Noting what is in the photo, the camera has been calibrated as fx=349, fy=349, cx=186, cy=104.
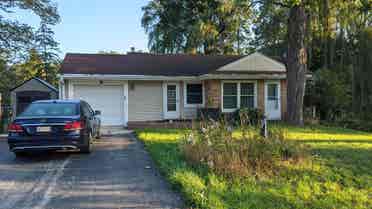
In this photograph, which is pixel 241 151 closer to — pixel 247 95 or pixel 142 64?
pixel 247 95

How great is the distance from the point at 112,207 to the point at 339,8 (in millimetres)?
15283

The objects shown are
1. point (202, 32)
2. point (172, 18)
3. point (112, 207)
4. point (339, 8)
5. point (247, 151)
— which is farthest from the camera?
point (172, 18)

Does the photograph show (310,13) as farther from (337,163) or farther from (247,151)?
(247,151)

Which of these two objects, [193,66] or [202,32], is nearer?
[202,32]

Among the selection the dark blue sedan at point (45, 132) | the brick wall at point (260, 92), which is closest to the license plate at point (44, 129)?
the dark blue sedan at point (45, 132)

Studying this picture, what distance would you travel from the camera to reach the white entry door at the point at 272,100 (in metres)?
19.8

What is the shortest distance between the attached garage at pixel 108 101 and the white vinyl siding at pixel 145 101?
1.95 ft

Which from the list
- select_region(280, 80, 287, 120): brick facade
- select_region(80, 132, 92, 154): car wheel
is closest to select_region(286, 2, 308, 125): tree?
select_region(280, 80, 287, 120): brick facade

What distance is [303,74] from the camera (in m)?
17.3

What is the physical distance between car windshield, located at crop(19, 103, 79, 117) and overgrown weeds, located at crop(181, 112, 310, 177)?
3.29 metres

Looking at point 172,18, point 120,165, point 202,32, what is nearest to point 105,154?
point 120,165

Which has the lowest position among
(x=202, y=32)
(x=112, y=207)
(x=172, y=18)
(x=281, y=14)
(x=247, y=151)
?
(x=112, y=207)

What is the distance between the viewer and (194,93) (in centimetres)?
Answer: 2017

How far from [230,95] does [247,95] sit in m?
1.00
